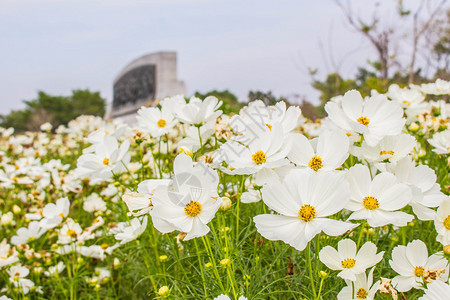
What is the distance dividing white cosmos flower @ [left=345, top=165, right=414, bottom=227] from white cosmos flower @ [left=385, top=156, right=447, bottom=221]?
0.09m

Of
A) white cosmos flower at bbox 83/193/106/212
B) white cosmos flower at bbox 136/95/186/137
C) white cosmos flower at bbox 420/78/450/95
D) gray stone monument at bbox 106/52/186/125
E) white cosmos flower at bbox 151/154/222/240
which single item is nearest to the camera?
white cosmos flower at bbox 151/154/222/240

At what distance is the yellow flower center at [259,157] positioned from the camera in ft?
2.46

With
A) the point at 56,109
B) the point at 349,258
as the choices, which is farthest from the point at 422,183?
the point at 56,109

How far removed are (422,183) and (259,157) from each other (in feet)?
1.18

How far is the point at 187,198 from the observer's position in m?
0.70

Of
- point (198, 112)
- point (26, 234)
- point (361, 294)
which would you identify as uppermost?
point (198, 112)

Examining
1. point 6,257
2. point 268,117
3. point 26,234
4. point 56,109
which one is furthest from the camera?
point 56,109

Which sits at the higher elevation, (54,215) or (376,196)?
(376,196)

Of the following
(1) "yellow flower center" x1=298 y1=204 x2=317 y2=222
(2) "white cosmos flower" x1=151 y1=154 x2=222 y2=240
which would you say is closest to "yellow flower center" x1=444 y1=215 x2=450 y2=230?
(1) "yellow flower center" x1=298 y1=204 x2=317 y2=222

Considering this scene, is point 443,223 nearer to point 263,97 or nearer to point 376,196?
point 376,196

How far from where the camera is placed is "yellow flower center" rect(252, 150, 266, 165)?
2.46ft

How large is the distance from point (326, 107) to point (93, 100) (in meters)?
27.9

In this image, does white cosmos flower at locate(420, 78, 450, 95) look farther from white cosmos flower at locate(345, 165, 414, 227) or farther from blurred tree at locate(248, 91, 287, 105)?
white cosmos flower at locate(345, 165, 414, 227)

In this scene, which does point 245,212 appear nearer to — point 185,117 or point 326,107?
point 185,117
